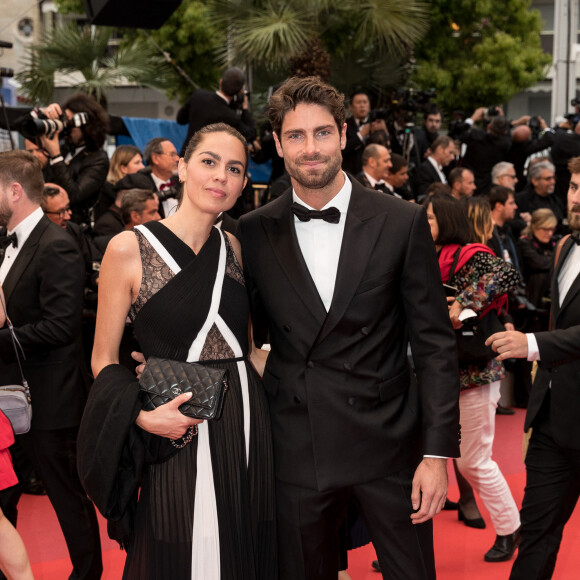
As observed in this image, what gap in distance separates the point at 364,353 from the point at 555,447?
1.12 metres

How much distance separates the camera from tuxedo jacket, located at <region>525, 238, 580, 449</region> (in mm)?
3068

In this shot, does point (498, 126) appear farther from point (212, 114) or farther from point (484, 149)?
point (212, 114)

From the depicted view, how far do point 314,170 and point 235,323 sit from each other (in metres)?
0.52

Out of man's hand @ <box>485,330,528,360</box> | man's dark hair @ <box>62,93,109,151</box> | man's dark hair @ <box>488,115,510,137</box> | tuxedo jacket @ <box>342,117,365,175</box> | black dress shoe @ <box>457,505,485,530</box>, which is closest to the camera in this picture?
man's hand @ <box>485,330,528,360</box>

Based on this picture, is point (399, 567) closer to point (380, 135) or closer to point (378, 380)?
point (378, 380)

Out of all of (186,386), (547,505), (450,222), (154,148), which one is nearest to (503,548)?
(547,505)

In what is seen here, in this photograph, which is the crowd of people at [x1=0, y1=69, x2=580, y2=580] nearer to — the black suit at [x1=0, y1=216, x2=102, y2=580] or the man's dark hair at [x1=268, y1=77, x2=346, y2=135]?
the man's dark hair at [x1=268, y1=77, x2=346, y2=135]

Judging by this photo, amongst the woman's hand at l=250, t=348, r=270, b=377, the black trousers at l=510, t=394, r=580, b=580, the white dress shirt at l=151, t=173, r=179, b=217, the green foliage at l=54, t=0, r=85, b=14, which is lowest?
the black trousers at l=510, t=394, r=580, b=580

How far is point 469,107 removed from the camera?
2258 centimetres

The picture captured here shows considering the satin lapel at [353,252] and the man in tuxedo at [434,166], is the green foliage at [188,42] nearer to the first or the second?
the man in tuxedo at [434,166]

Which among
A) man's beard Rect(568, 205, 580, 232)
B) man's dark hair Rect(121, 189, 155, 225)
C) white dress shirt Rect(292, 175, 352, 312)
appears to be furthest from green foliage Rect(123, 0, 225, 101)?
white dress shirt Rect(292, 175, 352, 312)

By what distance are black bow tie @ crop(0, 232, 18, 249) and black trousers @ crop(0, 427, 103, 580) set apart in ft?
2.64

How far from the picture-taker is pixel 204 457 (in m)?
2.53

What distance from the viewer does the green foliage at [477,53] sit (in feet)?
70.7
